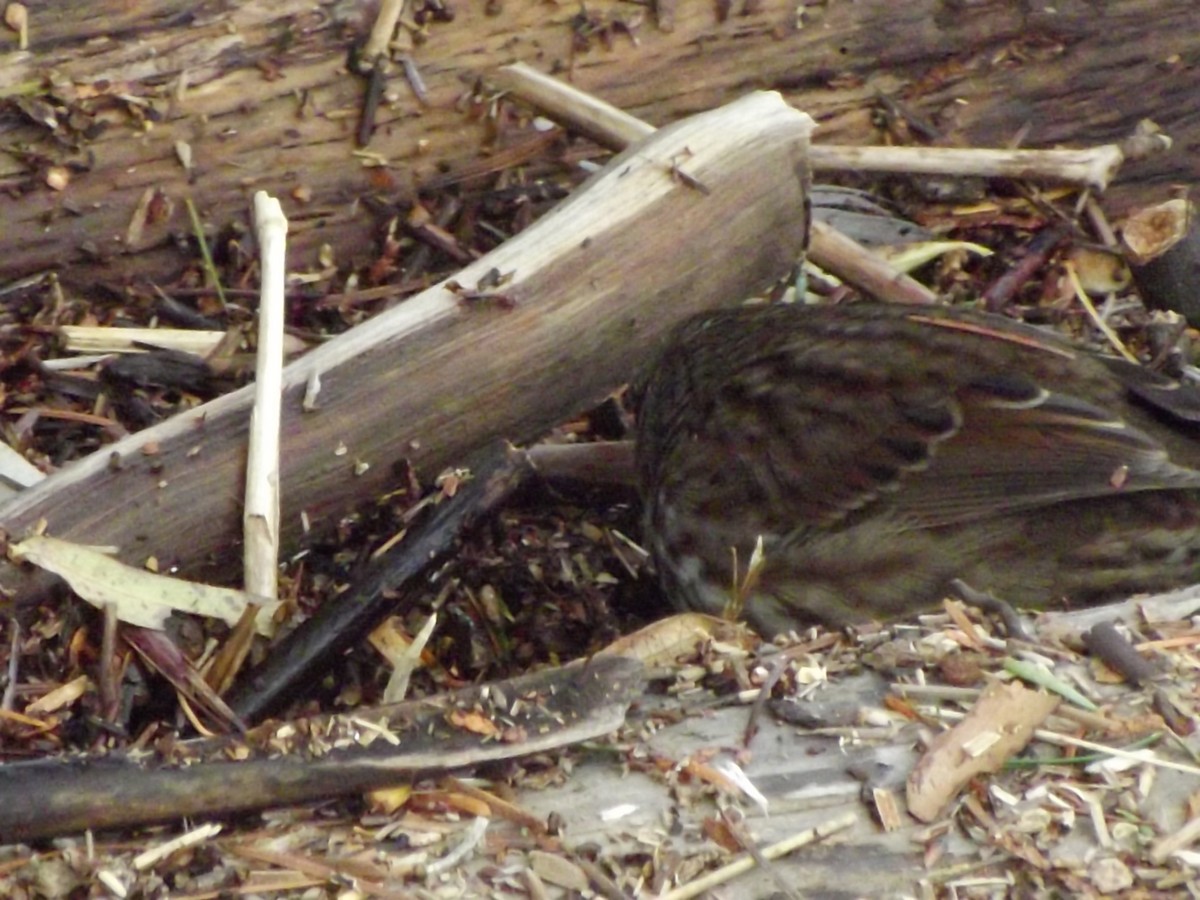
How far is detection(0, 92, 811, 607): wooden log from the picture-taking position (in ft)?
11.0

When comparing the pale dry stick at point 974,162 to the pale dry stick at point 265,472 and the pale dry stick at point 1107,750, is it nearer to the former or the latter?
the pale dry stick at point 265,472

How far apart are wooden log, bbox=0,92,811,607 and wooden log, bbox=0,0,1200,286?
1.38 ft

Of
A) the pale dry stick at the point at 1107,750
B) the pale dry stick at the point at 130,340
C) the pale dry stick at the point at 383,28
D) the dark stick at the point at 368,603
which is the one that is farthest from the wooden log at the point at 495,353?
the pale dry stick at the point at 1107,750

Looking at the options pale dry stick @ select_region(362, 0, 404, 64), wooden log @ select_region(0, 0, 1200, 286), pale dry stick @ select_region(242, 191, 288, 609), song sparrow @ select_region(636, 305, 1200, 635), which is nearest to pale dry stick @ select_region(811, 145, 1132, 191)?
wooden log @ select_region(0, 0, 1200, 286)

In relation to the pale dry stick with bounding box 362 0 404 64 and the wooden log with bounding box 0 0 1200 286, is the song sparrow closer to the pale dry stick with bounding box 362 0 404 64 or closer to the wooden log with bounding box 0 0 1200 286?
the wooden log with bounding box 0 0 1200 286

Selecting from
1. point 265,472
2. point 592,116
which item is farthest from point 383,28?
point 265,472

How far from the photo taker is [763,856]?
8.06ft

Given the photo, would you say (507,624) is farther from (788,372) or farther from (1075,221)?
(1075,221)

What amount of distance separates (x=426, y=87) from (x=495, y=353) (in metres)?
0.81

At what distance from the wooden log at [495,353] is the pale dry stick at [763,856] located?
1.44 meters

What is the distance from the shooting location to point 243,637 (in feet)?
10.6

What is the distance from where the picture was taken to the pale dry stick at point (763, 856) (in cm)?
240

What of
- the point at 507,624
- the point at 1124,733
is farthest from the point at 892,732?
the point at 507,624

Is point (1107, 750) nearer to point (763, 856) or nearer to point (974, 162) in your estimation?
point (763, 856)
